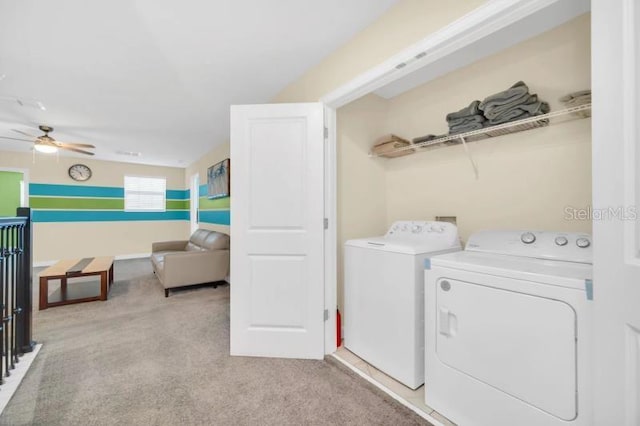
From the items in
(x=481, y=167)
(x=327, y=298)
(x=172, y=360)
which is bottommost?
(x=172, y=360)

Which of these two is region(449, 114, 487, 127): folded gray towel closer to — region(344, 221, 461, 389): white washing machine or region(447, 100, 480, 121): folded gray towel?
region(447, 100, 480, 121): folded gray towel

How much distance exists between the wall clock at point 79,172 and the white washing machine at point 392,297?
6796 millimetres

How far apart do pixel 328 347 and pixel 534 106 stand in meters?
2.19

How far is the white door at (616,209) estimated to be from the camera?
792 millimetres

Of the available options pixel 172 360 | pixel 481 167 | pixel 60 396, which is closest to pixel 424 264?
pixel 481 167

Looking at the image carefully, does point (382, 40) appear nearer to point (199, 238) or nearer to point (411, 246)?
point (411, 246)

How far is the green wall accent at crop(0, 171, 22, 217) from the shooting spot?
6.53 metres

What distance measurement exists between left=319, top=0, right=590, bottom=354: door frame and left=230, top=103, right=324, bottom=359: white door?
9 centimetres

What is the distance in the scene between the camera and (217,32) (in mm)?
1857

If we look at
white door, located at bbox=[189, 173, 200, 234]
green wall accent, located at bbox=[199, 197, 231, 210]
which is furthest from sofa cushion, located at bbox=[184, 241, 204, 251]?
white door, located at bbox=[189, 173, 200, 234]

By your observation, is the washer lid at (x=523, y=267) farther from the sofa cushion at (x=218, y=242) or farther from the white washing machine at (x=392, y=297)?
the sofa cushion at (x=218, y=242)

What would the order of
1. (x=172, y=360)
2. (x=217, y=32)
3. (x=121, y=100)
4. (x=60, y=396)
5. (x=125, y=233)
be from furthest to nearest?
(x=125, y=233) < (x=121, y=100) < (x=172, y=360) < (x=217, y=32) < (x=60, y=396)

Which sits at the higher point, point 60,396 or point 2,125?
point 2,125

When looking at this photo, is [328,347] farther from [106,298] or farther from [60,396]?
[106,298]
